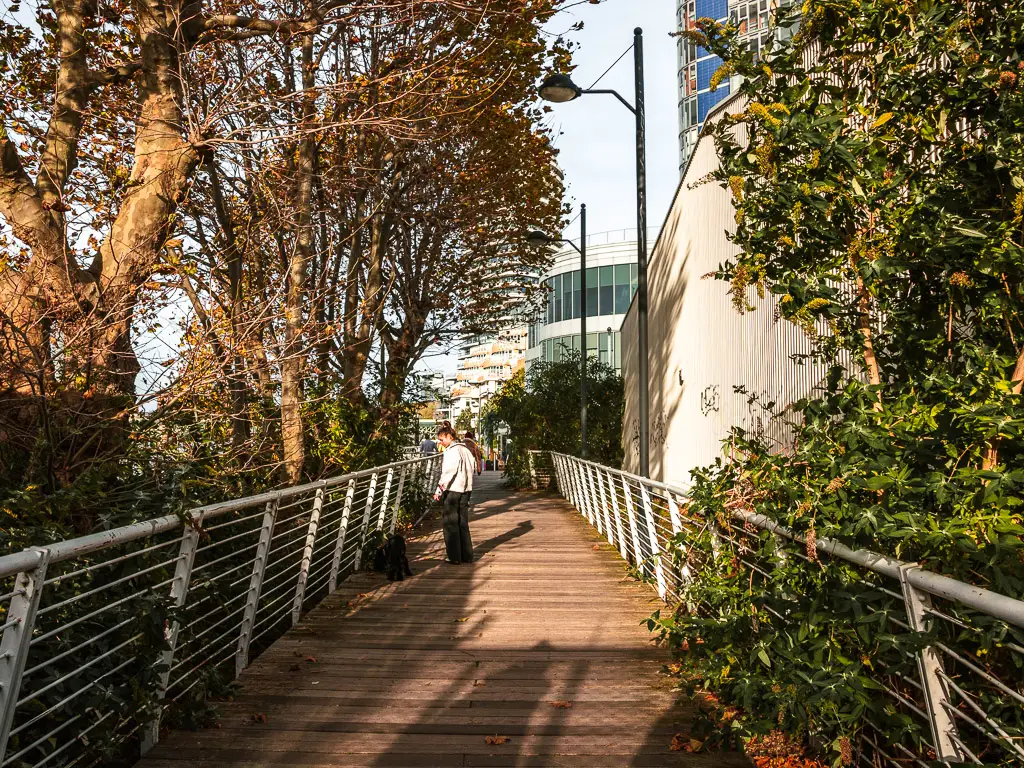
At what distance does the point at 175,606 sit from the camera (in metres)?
4.38

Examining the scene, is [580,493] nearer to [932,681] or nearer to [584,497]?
[584,497]

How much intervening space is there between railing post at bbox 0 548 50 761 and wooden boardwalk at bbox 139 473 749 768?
52.6 inches

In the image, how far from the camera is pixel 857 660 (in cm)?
335

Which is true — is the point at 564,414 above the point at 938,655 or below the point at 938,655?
below

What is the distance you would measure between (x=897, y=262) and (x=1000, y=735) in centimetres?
192

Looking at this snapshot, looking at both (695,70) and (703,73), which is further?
(695,70)

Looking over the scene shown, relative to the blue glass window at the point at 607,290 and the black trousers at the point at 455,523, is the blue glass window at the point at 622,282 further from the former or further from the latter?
the black trousers at the point at 455,523

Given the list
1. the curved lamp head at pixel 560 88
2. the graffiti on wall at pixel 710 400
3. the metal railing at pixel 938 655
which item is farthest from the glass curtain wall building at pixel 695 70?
the metal railing at pixel 938 655

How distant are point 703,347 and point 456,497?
14.6 ft

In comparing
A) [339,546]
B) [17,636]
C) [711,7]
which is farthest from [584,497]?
[711,7]

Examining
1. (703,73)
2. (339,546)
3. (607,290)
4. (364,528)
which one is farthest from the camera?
(703,73)

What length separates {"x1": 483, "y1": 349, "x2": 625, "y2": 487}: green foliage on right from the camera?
27.7 metres

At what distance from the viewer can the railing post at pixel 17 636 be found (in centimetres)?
290

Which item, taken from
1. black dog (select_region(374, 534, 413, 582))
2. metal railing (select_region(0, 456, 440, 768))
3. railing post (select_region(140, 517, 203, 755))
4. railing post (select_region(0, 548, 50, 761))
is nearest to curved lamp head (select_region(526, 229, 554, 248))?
black dog (select_region(374, 534, 413, 582))
